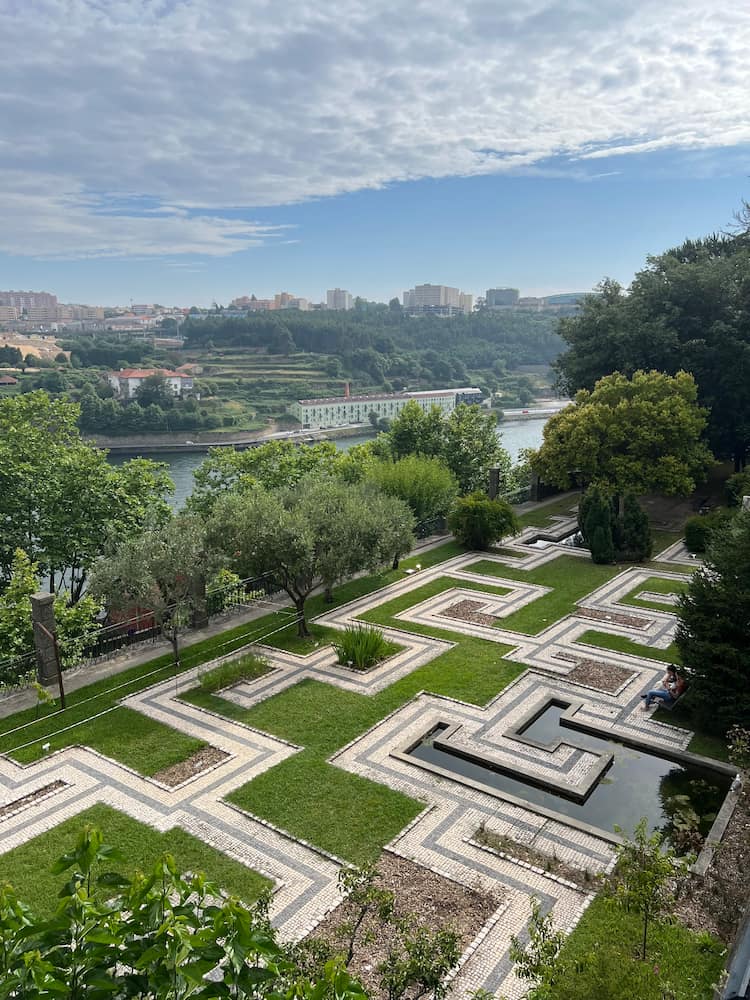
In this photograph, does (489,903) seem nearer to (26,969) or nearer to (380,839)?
(380,839)

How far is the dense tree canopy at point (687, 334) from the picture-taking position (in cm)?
2628

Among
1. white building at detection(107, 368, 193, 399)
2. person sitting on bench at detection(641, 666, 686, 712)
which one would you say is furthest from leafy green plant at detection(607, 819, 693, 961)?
white building at detection(107, 368, 193, 399)

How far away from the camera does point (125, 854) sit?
836 cm

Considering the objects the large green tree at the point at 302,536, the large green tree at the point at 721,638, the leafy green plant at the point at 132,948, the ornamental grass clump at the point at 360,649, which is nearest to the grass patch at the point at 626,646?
the large green tree at the point at 721,638

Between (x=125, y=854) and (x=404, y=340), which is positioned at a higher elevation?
(x=404, y=340)

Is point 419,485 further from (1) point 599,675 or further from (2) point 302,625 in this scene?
(1) point 599,675

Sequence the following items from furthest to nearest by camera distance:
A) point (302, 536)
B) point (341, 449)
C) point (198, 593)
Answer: point (341, 449) < point (198, 593) < point (302, 536)

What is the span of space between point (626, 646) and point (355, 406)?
68.7 m

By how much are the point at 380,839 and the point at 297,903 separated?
54.9 inches

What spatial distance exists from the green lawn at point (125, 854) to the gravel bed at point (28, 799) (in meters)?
0.80

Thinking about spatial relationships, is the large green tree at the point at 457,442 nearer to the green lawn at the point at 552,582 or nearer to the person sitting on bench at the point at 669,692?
the green lawn at the point at 552,582

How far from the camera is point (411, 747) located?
10992 mm

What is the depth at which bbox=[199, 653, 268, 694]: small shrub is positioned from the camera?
509 inches

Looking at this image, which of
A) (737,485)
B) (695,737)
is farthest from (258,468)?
(695,737)
